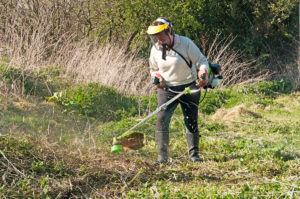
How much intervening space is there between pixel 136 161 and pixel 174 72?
1.18m

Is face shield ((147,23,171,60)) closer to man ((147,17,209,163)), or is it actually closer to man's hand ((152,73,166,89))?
man ((147,17,209,163))

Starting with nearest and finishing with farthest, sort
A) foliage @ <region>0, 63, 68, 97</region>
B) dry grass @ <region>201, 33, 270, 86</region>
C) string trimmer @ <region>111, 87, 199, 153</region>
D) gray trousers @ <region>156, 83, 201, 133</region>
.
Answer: string trimmer @ <region>111, 87, 199, 153</region> < gray trousers @ <region>156, 83, 201, 133</region> < foliage @ <region>0, 63, 68, 97</region> < dry grass @ <region>201, 33, 270, 86</region>

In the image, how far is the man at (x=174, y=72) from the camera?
212 inches

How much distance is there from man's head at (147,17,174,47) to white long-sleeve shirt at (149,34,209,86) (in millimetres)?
80

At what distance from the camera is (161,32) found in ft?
17.4

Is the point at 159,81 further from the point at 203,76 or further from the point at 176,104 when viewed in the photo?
the point at 203,76

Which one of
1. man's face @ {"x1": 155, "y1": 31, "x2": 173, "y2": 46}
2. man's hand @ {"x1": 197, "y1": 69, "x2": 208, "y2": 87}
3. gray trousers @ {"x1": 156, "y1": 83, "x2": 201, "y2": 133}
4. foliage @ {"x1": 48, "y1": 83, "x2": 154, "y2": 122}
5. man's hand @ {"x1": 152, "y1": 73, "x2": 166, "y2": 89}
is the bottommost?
foliage @ {"x1": 48, "y1": 83, "x2": 154, "y2": 122}

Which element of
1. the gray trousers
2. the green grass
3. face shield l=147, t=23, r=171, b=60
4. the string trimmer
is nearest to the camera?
the green grass

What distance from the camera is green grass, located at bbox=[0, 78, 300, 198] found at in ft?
14.7

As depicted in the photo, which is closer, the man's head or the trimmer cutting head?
the man's head

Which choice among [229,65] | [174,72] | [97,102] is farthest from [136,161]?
[229,65]

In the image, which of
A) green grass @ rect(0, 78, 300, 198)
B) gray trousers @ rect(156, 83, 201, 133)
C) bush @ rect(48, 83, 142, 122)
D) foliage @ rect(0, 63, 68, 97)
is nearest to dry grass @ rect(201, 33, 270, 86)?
bush @ rect(48, 83, 142, 122)

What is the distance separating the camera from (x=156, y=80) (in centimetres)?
551

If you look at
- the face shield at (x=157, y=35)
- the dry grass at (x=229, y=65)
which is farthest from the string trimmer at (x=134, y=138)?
the dry grass at (x=229, y=65)
